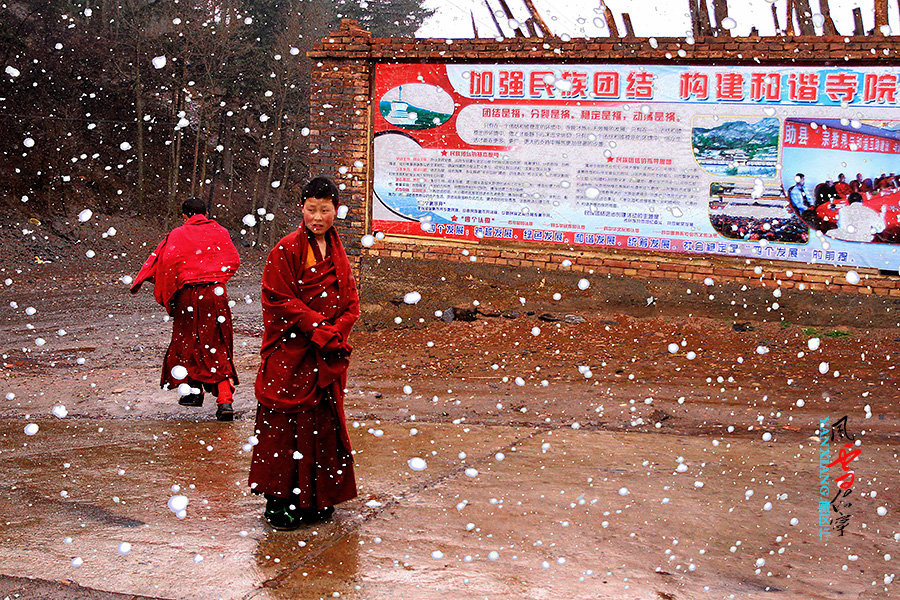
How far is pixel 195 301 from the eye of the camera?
7129mm

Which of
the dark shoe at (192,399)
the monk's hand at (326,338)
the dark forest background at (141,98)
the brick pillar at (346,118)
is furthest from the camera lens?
the dark forest background at (141,98)

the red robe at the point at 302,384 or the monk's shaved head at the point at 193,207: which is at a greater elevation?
the monk's shaved head at the point at 193,207

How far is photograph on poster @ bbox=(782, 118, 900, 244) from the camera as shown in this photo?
8.94 metres

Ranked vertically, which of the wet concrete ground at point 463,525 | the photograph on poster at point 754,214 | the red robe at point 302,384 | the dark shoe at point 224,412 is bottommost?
the dark shoe at point 224,412

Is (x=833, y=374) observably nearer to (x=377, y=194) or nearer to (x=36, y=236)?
(x=377, y=194)

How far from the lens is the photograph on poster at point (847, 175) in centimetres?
894

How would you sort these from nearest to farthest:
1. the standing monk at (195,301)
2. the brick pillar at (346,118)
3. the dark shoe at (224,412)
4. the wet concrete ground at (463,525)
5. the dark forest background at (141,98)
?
1. the wet concrete ground at (463,525)
2. the dark shoe at (224,412)
3. the standing monk at (195,301)
4. the brick pillar at (346,118)
5. the dark forest background at (141,98)

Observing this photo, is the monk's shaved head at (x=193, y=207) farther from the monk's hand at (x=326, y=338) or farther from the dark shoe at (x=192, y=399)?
the monk's hand at (x=326, y=338)

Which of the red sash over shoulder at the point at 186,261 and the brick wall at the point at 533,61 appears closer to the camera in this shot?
the red sash over shoulder at the point at 186,261

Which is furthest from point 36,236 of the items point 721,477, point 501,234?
point 721,477

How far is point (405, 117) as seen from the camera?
1039 centimetres

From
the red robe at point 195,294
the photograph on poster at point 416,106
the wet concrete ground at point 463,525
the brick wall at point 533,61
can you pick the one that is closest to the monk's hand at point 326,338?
the wet concrete ground at point 463,525

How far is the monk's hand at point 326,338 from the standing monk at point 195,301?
3035 mm

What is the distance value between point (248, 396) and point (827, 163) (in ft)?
21.7
